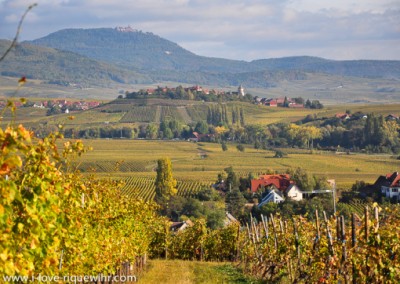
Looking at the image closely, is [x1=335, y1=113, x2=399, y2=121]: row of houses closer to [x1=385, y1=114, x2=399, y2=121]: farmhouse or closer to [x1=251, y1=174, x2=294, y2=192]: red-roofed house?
[x1=385, y1=114, x2=399, y2=121]: farmhouse

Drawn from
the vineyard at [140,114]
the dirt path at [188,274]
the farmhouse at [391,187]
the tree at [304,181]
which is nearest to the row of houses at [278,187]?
the tree at [304,181]

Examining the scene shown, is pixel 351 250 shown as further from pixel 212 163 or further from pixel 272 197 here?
pixel 212 163

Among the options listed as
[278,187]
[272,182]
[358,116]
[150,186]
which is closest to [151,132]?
[358,116]

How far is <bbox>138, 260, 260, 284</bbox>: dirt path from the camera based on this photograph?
1636cm

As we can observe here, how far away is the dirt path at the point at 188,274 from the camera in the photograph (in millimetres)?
16359

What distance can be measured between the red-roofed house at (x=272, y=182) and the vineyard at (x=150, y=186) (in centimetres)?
494

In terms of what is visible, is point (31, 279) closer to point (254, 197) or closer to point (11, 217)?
point (11, 217)

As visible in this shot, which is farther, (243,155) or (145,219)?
(243,155)

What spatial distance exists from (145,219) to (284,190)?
40271mm

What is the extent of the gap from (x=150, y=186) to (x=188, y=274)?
47577 millimetres

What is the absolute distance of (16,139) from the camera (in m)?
4.71

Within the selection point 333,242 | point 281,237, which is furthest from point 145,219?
point 333,242

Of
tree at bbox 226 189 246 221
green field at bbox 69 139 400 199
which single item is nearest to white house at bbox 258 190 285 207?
tree at bbox 226 189 246 221

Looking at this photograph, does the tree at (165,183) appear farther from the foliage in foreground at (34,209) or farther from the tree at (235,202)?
the foliage in foreground at (34,209)
